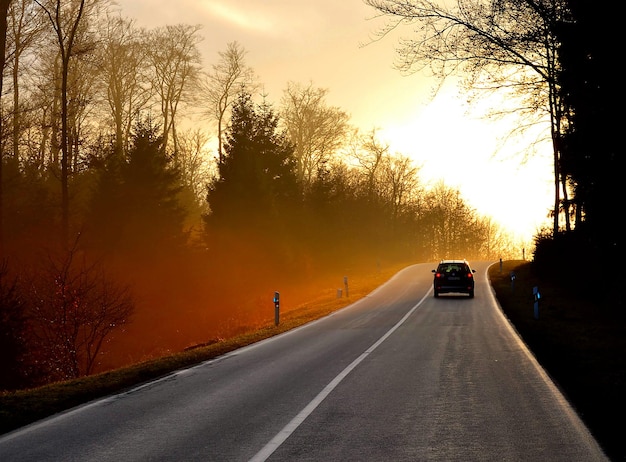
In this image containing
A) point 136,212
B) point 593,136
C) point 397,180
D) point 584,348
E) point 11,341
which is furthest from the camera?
point 397,180

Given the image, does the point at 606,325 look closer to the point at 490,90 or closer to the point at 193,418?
the point at 490,90

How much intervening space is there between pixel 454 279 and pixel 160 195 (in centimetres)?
1635

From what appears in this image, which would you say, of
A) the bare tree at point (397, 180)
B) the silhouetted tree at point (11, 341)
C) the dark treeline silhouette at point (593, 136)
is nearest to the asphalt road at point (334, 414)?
the dark treeline silhouette at point (593, 136)

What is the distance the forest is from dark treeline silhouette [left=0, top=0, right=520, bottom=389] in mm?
105

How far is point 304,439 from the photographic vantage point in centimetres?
678

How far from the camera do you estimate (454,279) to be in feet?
106

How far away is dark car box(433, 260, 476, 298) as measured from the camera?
32.1 meters

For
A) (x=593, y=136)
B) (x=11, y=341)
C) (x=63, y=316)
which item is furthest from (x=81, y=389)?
(x=593, y=136)

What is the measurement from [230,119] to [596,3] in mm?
35458

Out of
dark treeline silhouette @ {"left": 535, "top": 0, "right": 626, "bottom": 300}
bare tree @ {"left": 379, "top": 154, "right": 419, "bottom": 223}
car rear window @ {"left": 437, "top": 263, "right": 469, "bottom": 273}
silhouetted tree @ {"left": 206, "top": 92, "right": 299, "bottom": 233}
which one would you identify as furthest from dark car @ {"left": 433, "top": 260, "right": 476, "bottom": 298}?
bare tree @ {"left": 379, "top": 154, "right": 419, "bottom": 223}

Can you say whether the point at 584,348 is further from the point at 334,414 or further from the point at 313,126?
the point at 313,126

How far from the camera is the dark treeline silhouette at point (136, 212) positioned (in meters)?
22.0

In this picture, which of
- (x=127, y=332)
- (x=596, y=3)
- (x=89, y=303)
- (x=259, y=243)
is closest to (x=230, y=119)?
(x=259, y=243)

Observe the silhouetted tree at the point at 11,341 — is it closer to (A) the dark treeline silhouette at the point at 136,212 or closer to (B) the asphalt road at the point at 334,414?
(A) the dark treeline silhouette at the point at 136,212
